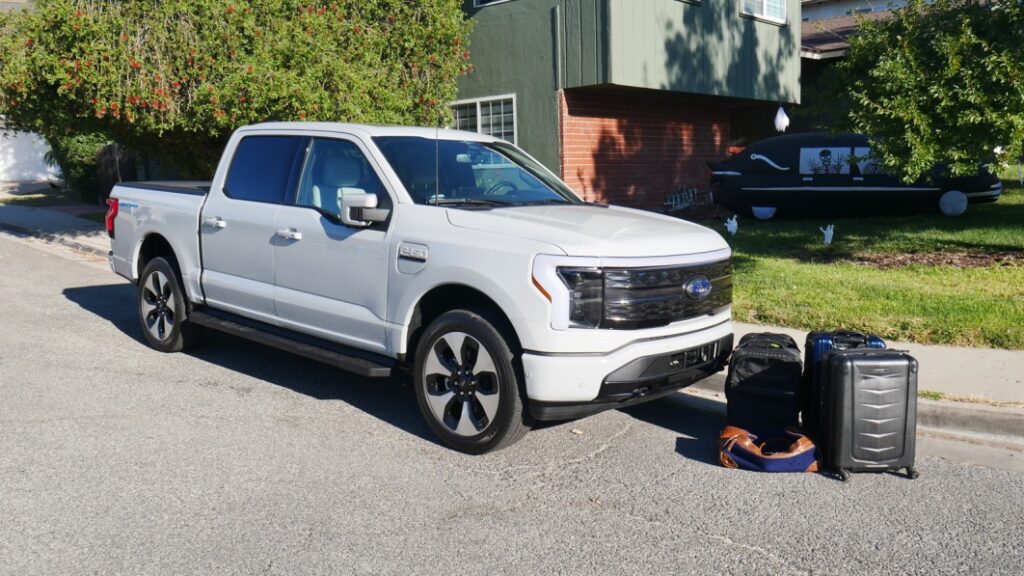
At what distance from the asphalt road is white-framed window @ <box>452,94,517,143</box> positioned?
10.3 m

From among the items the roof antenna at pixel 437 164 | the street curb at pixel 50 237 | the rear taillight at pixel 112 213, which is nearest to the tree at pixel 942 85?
the roof antenna at pixel 437 164

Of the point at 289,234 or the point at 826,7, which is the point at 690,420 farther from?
the point at 826,7

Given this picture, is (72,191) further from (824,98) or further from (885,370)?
(885,370)

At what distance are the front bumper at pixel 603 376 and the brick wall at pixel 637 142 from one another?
423 inches

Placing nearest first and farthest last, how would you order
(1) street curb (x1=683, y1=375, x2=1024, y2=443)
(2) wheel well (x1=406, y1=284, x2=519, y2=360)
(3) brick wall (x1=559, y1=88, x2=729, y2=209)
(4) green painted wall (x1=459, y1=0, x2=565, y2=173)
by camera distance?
(2) wheel well (x1=406, y1=284, x2=519, y2=360) → (1) street curb (x1=683, y1=375, x2=1024, y2=443) → (4) green painted wall (x1=459, y1=0, x2=565, y2=173) → (3) brick wall (x1=559, y1=88, x2=729, y2=209)

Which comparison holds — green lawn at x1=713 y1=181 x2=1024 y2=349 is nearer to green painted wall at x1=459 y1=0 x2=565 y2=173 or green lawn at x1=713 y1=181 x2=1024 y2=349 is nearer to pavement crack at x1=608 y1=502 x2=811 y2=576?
green painted wall at x1=459 y1=0 x2=565 y2=173

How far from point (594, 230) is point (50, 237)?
48.3 ft

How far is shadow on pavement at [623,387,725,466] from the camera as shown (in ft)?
17.7

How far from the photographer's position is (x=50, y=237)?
1681cm

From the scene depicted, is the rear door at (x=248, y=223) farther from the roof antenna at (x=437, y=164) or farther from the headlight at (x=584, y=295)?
the headlight at (x=584, y=295)

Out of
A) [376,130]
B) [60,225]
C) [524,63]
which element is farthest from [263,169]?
[60,225]

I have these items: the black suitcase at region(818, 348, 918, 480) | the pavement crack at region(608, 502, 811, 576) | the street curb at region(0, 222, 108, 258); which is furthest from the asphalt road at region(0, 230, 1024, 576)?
the street curb at region(0, 222, 108, 258)

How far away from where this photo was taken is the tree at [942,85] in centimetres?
840

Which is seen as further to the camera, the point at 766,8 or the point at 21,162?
the point at 21,162
